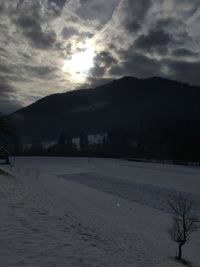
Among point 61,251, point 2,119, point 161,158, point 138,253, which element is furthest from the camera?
point 161,158

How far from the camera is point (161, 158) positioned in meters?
181

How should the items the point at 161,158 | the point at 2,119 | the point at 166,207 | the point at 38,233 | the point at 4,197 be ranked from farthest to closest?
the point at 161,158 < the point at 2,119 < the point at 166,207 < the point at 4,197 < the point at 38,233

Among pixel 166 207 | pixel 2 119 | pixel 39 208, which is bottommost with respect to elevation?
pixel 166 207

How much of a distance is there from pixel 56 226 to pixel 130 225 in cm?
1222

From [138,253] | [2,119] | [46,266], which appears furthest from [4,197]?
[2,119]

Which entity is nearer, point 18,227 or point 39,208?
point 18,227

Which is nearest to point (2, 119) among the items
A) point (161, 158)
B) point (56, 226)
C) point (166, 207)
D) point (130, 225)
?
point (166, 207)

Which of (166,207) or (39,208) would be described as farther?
(166,207)

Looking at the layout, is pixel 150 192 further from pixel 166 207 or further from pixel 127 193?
pixel 166 207

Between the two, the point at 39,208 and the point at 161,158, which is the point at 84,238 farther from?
the point at 161,158

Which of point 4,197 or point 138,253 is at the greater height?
point 4,197

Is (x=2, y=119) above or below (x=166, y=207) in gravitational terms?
above

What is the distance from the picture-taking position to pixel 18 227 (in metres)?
15.7

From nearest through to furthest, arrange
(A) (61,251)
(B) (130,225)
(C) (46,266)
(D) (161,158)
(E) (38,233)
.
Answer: (C) (46,266), (A) (61,251), (E) (38,233), (B) (130,225), (D) (161,158)
